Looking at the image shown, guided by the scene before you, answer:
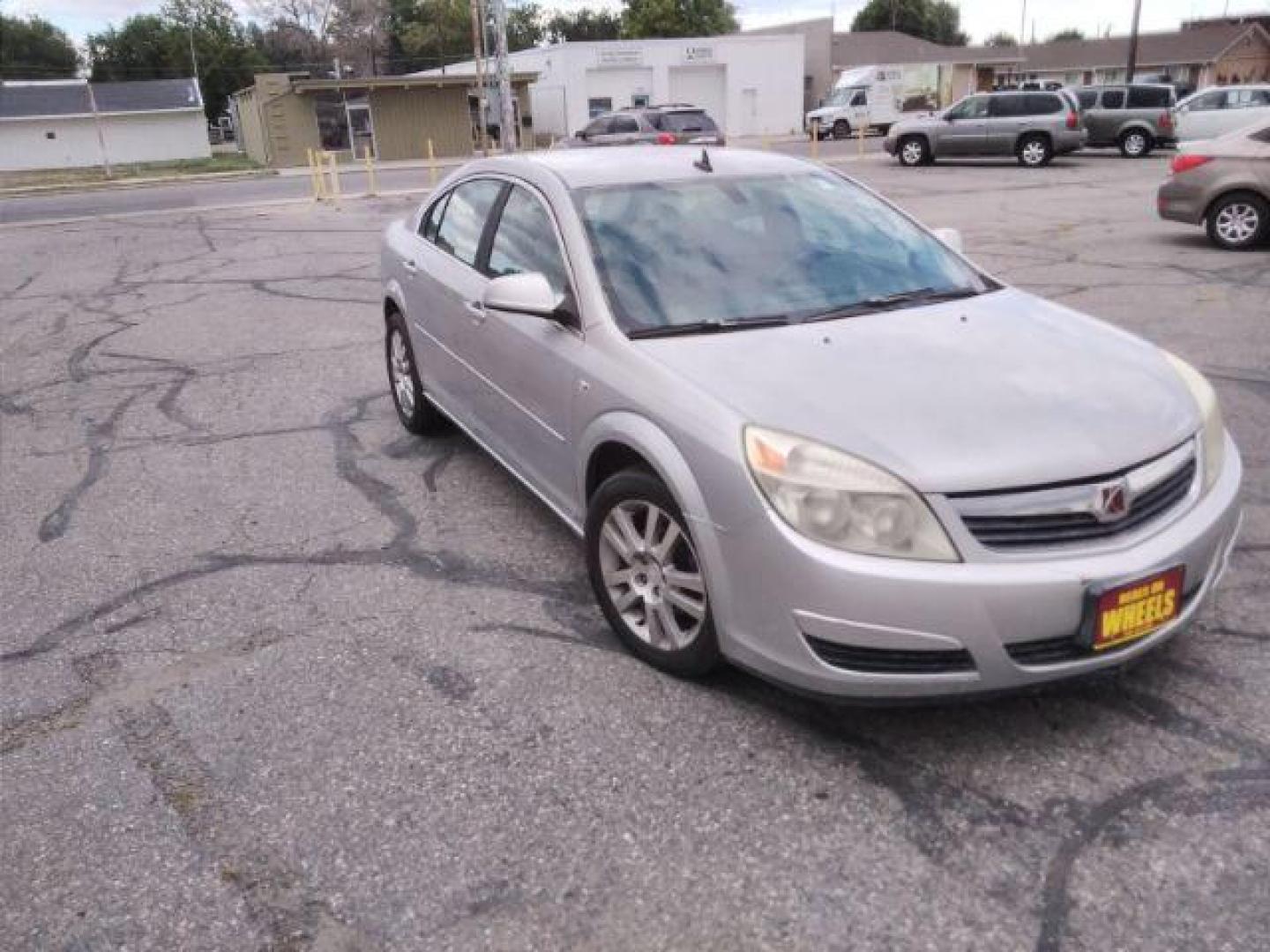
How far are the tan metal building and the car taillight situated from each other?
36318 millimetres

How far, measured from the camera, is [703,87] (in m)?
49.9

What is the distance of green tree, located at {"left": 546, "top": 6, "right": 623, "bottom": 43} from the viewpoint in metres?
91.8

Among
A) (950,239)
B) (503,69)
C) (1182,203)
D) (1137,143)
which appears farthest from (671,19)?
(950,239)

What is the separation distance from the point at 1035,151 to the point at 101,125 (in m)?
46.7

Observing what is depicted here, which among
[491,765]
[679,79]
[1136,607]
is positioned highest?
[679,79]

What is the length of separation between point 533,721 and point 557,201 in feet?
6.49

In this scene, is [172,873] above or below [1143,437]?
below

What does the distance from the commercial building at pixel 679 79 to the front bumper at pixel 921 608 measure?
4725 cm

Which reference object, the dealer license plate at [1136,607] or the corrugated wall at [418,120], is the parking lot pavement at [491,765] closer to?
the dealer license plate at [1136,607]

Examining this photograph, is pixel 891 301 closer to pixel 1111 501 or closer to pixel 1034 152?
pixel 1111 501

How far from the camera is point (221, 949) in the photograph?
2.30m

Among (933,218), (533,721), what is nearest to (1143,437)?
(533,721)

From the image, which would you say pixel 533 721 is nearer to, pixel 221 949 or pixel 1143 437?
pixel 221 949

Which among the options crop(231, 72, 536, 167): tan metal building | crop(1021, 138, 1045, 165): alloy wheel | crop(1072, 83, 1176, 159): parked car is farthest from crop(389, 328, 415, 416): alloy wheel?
crop(231, 72, 536, 167): tan metal building
